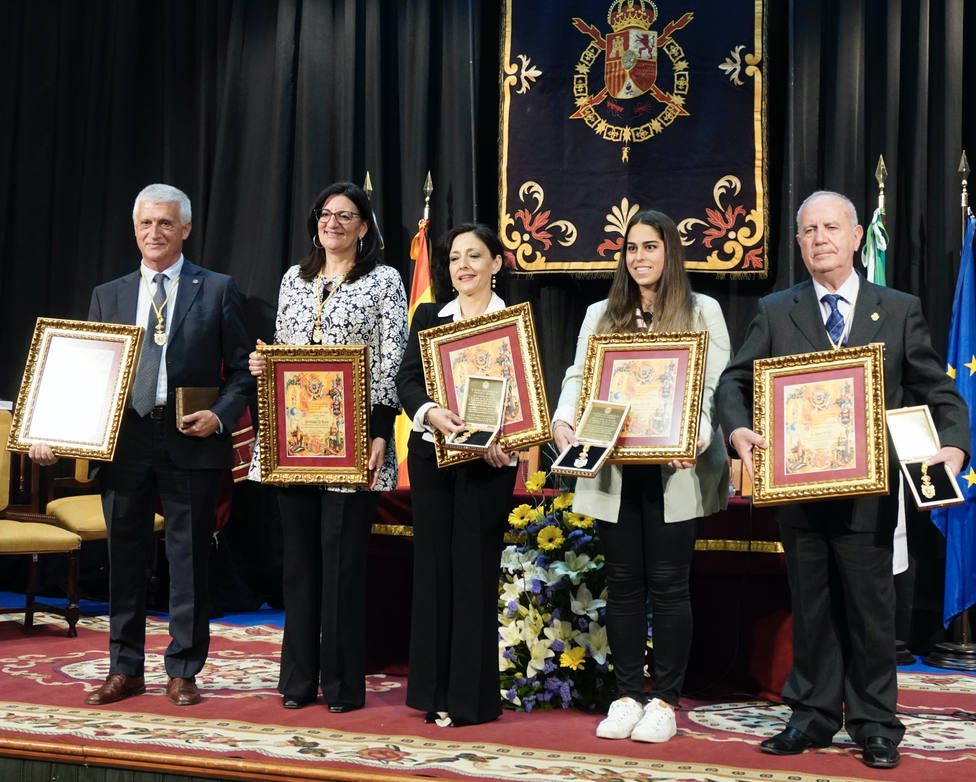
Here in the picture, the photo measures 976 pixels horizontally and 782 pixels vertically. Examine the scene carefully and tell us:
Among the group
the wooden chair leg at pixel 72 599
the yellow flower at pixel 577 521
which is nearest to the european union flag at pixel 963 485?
the yellow flower at pixel 577 521

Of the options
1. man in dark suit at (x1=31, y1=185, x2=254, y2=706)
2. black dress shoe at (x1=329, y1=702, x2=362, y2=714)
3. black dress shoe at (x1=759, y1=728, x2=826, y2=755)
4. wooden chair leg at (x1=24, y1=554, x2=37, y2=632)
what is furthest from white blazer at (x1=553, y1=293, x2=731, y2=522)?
wooden chair leg at (x1=24, y1=554, x2=37, y2=632)

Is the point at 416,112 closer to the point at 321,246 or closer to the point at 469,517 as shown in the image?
the point at 321,246

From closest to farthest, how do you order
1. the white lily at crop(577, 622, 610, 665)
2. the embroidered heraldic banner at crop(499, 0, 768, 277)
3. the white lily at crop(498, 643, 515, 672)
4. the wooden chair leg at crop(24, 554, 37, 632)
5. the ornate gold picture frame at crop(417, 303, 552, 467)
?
the ornate gold picture frame at crop(417, 303, 552, 467) < the white lily at crop(577, 622, 610, 665) < the white lily at crop(498, 643, 515, 672) < the wooden chair leg at crop(24, 554, 37, 632) < the embroidered heraldic banner at crop(499, 0, 768, 277)

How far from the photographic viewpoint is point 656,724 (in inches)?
121

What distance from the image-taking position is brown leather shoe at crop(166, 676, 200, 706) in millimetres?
3471

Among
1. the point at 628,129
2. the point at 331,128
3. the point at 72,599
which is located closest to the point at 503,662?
the point at 72,599

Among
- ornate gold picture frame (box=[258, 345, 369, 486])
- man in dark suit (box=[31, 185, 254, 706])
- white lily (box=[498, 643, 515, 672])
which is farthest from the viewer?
white lily (box=[498, 643, 515, 672])

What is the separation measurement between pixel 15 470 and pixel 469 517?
3.45 meters

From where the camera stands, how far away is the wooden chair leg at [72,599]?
16.6ft

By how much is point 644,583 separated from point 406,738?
0.80 metres

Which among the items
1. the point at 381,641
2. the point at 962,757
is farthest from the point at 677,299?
the point at 381,641

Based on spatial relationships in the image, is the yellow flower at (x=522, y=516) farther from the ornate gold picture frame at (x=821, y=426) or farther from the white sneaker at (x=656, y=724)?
the ornate gold picture frame at (x=821, y=426)

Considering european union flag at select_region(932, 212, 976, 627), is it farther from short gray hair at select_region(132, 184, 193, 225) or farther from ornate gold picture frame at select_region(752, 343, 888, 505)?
short gray hair at select_region(132, 184, 193, 225)

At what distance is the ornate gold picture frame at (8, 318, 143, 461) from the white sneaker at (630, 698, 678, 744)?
174 cm
